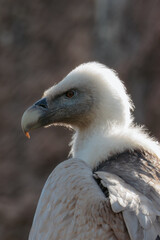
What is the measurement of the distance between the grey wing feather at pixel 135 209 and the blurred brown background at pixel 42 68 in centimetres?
543

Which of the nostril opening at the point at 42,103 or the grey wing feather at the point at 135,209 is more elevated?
the nostril opening at the point at 42,103

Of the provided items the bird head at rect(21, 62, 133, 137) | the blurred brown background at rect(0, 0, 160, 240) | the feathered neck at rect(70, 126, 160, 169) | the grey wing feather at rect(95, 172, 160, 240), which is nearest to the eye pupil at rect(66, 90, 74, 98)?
the bird head at rect(21, 62, 133, 137)

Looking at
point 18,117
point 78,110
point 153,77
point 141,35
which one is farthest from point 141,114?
point 78,110

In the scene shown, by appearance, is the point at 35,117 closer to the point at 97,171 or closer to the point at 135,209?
the point at 97,171

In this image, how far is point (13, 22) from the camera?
28.4 ft

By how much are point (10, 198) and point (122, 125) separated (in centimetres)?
485

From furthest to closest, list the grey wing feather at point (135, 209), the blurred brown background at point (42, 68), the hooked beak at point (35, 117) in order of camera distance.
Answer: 1. the blurred brown background at point (42, 68)
2. the hooked beak at point (35, 117)
3. the grey wing feather at point (135, 209)

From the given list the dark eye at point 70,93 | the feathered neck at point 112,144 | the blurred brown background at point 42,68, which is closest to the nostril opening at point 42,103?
the dark eye at point 70,93

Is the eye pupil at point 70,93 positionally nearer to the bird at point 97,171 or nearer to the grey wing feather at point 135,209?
the bird at point 97,171

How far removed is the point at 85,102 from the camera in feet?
13.8

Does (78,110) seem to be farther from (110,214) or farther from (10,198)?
(10,198)

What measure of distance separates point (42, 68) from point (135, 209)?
19.2 ft

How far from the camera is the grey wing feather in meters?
2.90

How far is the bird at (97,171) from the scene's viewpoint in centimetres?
303
